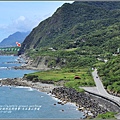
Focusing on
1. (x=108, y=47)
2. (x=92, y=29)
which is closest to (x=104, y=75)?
(x=108, y=47)

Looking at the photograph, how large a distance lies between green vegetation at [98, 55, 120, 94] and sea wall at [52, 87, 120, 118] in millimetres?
4117

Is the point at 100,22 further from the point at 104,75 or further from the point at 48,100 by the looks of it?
the point at 48,100

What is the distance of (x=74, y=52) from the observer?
119688 mm

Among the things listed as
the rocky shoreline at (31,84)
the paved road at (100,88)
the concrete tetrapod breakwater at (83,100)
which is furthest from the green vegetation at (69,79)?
the concrete tetrapod breakwater at (83,100)

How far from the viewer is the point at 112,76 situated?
65250 mm

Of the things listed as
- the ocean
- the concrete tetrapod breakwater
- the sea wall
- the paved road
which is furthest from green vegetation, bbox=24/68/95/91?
the ocean

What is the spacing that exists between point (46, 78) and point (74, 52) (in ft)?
136

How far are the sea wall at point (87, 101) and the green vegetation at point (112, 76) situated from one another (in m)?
4.12

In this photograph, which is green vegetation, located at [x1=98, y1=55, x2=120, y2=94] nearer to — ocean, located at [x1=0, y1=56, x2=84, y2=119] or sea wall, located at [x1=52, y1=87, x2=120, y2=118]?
sea wall, located at [x1=52, y1=87, x2=120, y2=118]

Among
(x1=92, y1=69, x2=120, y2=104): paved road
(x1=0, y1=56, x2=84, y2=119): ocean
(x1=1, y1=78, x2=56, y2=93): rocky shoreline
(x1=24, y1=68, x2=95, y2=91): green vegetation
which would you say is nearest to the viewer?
(x1=0, y1=56, x2=84, y2=119): ocean

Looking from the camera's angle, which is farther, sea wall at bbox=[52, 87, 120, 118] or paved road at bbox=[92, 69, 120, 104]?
paved road at bbox=[92, 69, 120, 104]

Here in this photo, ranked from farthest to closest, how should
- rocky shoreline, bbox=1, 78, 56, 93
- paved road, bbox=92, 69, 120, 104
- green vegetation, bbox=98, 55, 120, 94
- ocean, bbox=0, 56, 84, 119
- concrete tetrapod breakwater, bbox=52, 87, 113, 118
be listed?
rocky shoreline, bbox=1, 78, 56, 93 → green vegetation, bbox=98, 55, 120, 94 → paved road, bbox=92, 69, 120, 104 → ocean, bbox=0, 56, 84, 119 → concrete tetrapod breakwater, bbox=52, 87, 113, 118

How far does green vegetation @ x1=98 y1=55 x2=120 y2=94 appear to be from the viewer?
58031 millimetres

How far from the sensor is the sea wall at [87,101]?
47.5 metres
